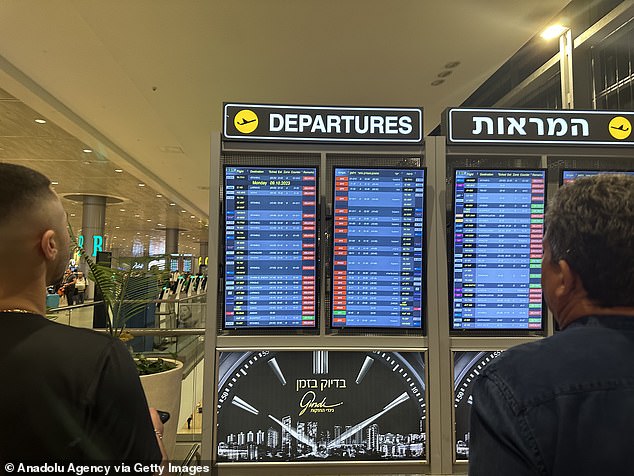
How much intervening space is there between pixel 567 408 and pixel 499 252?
6.18 ft

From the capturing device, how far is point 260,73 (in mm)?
6129

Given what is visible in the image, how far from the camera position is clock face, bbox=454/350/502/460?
247cm

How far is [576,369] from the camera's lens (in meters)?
0.75

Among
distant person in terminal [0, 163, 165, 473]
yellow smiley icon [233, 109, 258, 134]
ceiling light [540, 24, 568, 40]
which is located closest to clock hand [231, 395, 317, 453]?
distant person in terminal [0, 163, 165, 473]

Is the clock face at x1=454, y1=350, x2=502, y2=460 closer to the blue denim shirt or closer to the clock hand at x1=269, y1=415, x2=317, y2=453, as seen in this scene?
the clock hand at x1=269, y1=415, x2=317, y2=453

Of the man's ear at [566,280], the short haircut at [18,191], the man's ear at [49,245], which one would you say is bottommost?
the man's ear at [566,280]

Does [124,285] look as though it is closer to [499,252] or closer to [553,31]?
[499,252]

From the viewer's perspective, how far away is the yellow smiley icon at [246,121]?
2492 millimetres

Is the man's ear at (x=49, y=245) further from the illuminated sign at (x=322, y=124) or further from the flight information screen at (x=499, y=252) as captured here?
the flight information screen at (x=499, y=252)

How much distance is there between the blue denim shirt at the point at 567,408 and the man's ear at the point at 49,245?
40.5 inches

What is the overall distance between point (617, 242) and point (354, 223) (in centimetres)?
172
